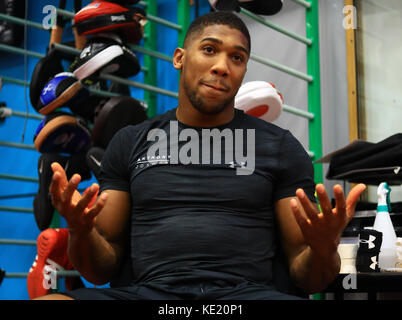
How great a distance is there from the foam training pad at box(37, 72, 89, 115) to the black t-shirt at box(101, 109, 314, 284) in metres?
0.70

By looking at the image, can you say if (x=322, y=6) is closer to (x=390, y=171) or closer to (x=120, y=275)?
(x=390, y=171)

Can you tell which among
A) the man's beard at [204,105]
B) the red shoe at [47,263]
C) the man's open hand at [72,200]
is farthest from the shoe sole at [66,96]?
the man's open hand at [72,200]

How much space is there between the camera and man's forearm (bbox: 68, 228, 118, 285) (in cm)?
108

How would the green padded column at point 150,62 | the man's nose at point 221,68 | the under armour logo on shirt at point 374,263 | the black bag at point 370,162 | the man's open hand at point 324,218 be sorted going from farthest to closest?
the green padded column at point 150,62
the black bag at point 370,162
the under armour logo on shirt at point 374,263
the man's nose at point 221,68
the man's open hand at point 324,218

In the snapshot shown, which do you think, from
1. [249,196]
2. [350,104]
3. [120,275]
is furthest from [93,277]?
[350,104]

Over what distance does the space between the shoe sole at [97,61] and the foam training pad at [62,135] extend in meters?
0.17

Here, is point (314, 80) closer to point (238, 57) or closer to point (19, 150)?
point (238, 57)

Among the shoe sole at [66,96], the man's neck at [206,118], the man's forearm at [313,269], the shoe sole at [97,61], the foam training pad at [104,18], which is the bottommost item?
the man's forearm at [313,269]

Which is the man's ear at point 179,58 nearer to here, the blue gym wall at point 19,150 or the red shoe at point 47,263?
the red shoe at point 47,263

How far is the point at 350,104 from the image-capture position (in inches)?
93.9

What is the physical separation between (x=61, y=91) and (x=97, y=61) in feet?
0.53

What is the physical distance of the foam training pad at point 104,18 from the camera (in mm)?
1919

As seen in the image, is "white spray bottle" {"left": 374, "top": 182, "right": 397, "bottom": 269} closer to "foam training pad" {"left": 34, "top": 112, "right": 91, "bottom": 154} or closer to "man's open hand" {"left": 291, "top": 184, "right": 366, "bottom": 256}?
"man's open hand" {"left": 291, "top": 184, "right": 366, "bottom": 256}

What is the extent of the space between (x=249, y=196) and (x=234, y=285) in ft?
0.61
